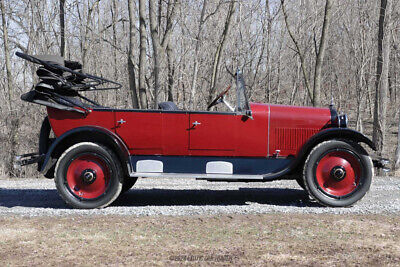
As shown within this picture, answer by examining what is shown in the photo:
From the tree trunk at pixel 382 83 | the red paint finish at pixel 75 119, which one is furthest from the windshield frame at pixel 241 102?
the tree trunk at pixel 382 83

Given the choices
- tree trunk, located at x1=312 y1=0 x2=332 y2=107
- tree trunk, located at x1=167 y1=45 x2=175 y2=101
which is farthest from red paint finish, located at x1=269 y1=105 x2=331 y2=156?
tree trunk, located at x1=167 y1=45 x2=175 y2=101

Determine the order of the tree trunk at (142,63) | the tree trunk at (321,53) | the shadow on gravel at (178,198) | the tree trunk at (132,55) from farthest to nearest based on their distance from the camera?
1. the tree trunk at (132,55)
2. the tree trunk at (321,53)
3. the tree trunk at (142,63)
4. the shadow on gravel at (178,198)

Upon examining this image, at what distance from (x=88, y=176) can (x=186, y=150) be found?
146 centimetres

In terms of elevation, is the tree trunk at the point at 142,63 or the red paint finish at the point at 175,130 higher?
the tree trunk at the point at 142,63

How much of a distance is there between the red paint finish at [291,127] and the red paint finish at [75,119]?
2395mm

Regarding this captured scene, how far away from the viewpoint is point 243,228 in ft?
15.0

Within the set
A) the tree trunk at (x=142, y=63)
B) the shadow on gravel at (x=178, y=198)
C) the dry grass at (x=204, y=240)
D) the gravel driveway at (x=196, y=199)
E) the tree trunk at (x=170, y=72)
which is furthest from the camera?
the tree trunk at (x=170, y=72)

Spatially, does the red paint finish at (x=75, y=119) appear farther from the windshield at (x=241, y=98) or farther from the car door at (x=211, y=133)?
the windshield at (x=241, y=98)

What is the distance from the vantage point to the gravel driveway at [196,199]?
5484 millimetres

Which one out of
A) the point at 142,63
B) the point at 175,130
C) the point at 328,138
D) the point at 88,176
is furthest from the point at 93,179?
the point at 142,63

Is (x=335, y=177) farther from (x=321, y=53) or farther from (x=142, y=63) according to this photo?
(x=142, y=63)

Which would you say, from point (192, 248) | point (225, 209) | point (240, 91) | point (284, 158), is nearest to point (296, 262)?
point (192, 248)

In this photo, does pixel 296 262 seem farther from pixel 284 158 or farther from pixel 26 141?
pixel 26 141

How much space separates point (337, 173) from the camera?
5.66m
